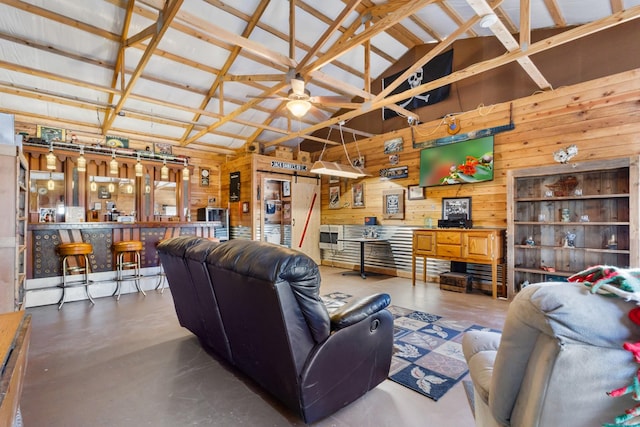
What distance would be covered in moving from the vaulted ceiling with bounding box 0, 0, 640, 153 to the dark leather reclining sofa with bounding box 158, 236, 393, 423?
9.49 feet

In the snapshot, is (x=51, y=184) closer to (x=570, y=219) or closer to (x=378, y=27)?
(x=378, y=27)

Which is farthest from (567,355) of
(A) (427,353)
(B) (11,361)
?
(A) (427,353)

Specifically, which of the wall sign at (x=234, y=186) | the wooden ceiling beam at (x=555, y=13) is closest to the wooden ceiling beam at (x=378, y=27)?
the wooden ceiling beam at (x=555, y=13)

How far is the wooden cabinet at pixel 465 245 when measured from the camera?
15.8ft

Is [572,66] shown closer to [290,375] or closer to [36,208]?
[290,375]

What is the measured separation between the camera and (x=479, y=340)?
1.62 metres

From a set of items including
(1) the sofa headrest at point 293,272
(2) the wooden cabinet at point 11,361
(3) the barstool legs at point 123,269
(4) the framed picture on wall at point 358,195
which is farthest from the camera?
(4) the framed picture on wall at point 358,195

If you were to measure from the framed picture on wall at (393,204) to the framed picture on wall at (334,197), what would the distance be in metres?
1.46

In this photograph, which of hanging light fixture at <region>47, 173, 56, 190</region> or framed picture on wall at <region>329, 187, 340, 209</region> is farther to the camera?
framed picture on wall at <region>329, 187, 340, 209</region>

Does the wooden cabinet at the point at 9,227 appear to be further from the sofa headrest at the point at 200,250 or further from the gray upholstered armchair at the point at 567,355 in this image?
the gray upholstered armchair at the point at 567,355

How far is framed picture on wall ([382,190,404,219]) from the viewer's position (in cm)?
674

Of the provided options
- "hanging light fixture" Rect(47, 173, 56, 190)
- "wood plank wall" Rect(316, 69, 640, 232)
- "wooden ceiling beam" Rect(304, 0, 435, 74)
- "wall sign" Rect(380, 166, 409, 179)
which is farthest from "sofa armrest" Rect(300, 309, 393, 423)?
"hanging light fixture" Rect(47, 173, 56, 190)

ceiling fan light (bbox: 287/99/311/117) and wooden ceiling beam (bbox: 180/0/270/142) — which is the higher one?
wooden ceiling beam (bbox: 180/0/270/142)

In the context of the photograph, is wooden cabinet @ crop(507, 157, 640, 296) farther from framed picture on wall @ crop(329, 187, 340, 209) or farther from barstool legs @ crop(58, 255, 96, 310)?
barstool legs @ crop(58, 255, 96, 310)
